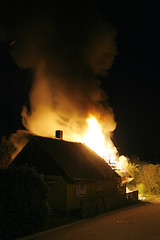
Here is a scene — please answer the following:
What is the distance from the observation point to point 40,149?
22750mm

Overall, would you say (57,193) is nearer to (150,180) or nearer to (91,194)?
(91,194)

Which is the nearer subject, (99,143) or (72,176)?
(72,176)

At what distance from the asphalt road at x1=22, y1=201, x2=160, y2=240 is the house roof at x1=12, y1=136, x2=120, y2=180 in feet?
14.3

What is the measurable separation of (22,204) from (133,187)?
25.6 metres

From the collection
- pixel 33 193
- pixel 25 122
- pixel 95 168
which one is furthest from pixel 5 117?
pixel 33 193

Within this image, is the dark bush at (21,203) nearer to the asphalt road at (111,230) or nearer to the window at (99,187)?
the asphalt road at (111,230)

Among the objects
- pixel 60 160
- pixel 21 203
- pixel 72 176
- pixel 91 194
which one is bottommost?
pixel 91 194

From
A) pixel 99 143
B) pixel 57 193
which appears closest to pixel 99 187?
pixel 57 193

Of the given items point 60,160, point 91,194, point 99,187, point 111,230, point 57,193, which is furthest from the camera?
point 99,187

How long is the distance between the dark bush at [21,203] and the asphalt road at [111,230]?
772 mm

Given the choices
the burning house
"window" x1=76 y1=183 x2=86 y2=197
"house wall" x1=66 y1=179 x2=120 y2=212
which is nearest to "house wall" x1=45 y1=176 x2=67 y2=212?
the burning house

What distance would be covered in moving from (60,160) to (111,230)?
27.3 ft

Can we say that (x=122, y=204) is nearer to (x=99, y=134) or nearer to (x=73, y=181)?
(x=73, y=181)

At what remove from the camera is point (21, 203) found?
13172mm
